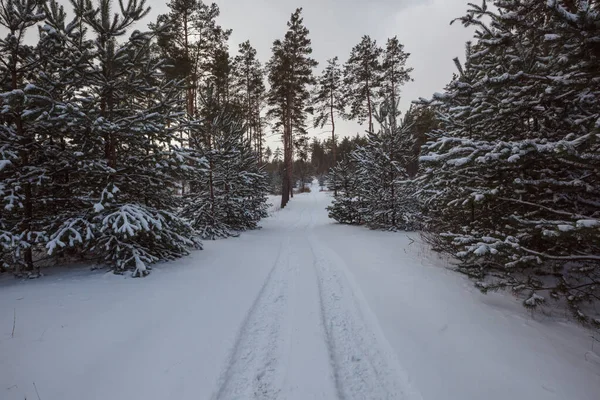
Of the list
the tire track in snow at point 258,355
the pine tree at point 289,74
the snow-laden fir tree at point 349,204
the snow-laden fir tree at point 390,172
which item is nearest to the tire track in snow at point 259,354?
the tire track in snow at point 258,355

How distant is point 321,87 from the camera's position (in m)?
23.4

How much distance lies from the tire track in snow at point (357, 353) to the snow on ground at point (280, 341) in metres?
0.02

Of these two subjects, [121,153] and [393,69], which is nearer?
[121,153]

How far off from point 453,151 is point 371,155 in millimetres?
8658

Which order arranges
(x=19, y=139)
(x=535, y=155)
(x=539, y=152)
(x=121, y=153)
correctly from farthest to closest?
(x=121, y=153), (x=19, y=139), (x=535, y=155), (x=539, y=152)

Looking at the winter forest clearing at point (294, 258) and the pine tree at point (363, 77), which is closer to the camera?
the winter forest clearing at point (294, 258)

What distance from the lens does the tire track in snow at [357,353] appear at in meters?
2.38

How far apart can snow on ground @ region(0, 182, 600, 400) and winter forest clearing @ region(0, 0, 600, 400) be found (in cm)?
3

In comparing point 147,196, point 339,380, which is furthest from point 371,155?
point 339,380

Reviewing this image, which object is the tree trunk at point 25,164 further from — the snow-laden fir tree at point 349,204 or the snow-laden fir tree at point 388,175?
the snow-laden fir tree at point 349,204

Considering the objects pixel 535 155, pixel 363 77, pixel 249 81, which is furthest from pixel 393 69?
pixel 535 155

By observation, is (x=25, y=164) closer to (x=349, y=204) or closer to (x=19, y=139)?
(x=19, y=139)

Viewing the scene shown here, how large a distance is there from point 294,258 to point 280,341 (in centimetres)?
394

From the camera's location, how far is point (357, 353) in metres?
2.91
